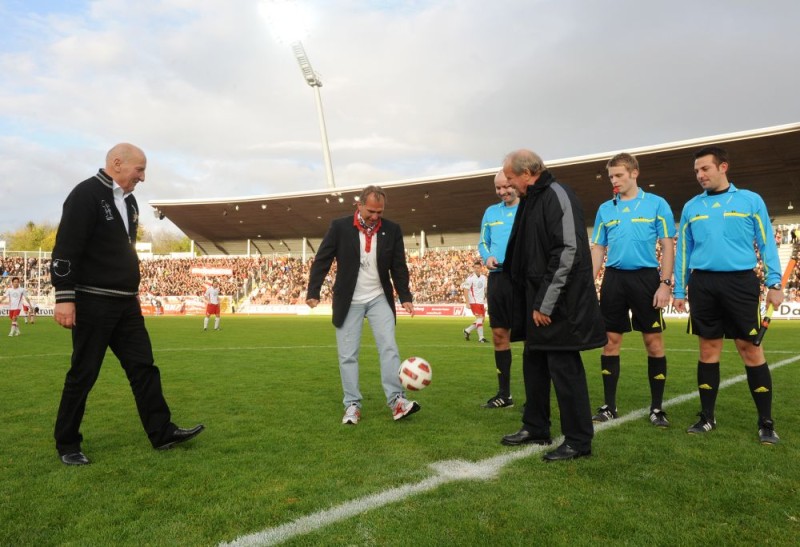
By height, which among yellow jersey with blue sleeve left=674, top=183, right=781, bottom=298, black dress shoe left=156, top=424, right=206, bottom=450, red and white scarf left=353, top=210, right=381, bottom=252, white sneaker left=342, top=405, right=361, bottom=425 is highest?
red and white scarf left=353, top=210, right=381, bottom=252

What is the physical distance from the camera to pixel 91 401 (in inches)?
241

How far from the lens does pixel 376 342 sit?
202 inches

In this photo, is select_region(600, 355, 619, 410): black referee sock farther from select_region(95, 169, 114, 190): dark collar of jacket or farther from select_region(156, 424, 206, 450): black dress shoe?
select_region(95, 169, 114, 190): dark collar of jacket

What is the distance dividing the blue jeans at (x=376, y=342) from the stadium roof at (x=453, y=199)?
26.7 meters

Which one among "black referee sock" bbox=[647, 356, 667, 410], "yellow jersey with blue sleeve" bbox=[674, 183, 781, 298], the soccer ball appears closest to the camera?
"yellow jersey with blue sleeve" bbox=[674, 183, 781, 298]

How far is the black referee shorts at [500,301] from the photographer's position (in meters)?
5.60

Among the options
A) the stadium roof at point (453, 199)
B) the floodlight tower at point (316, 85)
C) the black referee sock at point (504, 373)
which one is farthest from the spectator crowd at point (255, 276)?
the black referee sock at point (504, 373)

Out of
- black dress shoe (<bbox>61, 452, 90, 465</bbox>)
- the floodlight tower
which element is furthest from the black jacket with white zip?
the floodlight tower

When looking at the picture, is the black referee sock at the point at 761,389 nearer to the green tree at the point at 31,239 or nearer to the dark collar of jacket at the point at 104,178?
the dark collar of jacket at the point at 104,178

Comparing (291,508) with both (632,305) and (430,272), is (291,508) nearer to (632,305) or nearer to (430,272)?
(632,305)

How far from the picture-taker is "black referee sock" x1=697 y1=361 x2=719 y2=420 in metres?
4.61

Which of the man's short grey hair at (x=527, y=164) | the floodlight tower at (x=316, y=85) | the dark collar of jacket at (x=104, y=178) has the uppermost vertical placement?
the floodlight tower at (x=316, y=85)

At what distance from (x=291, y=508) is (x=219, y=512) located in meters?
0.35

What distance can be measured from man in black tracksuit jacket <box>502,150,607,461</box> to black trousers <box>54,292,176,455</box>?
265 centimetres
